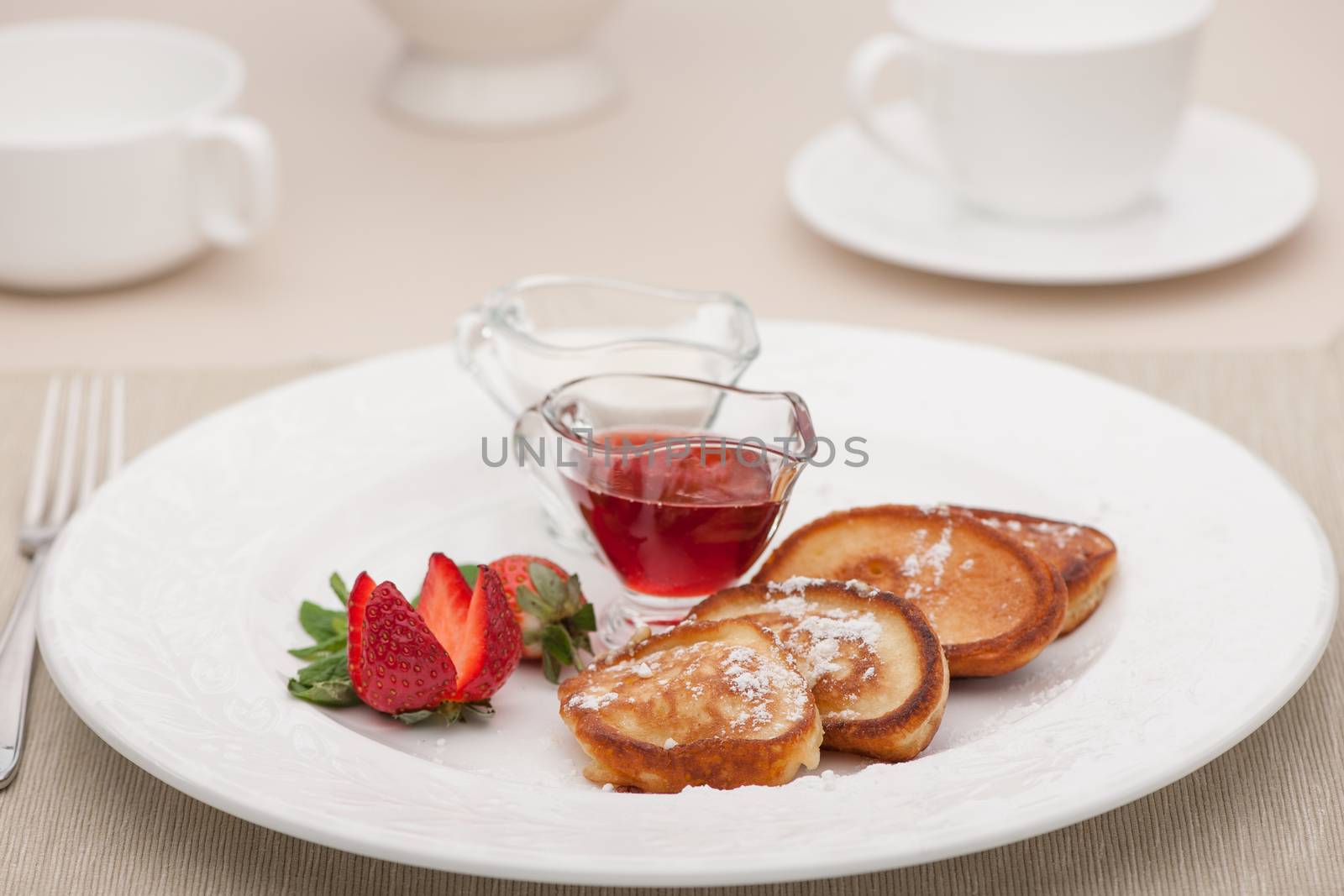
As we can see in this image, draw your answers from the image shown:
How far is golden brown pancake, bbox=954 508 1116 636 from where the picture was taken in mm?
1402

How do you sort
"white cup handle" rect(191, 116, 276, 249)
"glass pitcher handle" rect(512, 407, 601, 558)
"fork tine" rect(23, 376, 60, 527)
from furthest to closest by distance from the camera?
"white cup handle" rect(191, 116, 276, 249) → "fork tine" rect(23, 376, 60, 527) → "glass pitcher handle" rect(512, 407, 601, 558)

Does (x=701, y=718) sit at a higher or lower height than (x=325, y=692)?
higher

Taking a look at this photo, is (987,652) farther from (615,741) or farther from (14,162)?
(14,162)

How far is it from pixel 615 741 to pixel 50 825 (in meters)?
0.48

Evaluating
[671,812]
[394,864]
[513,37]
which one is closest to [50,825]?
[394,864]

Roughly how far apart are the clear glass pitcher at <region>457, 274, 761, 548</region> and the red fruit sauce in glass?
15 cm

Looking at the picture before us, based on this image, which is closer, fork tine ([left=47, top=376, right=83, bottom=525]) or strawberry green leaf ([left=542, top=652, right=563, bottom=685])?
strawberry green leaf ([left=542, top=652, right=563, bottom=685])

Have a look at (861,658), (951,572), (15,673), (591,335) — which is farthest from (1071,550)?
(15,673)

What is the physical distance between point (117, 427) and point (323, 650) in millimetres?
650

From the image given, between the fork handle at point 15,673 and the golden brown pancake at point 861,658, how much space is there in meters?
0.61

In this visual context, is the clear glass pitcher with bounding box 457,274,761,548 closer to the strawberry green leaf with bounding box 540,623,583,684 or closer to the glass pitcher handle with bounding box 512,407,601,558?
the glass pitcher handle with bounding box 512,407,601,558

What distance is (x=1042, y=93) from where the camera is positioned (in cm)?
227

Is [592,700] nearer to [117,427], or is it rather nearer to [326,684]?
[326,684]

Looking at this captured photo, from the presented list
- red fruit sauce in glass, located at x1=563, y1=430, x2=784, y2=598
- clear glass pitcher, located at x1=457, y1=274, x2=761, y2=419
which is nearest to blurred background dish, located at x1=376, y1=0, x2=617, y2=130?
clear glass pitcher, located at x1=457, y1=274, x2=761, y2=419
